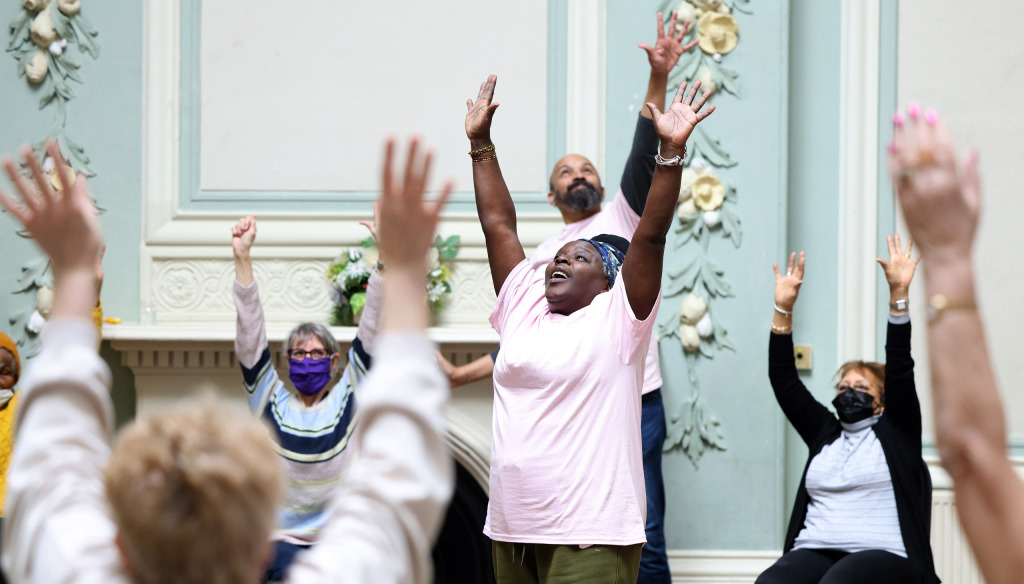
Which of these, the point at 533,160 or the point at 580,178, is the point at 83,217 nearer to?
the point at 580,178

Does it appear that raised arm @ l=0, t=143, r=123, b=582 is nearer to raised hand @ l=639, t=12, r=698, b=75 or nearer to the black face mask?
raised hand @ l=639, t=12, r=698, b=75

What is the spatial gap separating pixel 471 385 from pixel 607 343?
1.80 m

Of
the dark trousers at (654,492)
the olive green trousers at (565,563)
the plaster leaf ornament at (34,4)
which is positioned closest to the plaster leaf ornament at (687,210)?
the dark trousers at (654,492)

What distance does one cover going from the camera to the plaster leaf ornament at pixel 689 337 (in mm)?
3715

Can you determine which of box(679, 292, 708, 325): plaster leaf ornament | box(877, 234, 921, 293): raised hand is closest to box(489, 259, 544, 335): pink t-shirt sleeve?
box(877, 234, 921, 293): raised hand

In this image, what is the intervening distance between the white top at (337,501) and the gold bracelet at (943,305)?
1.50 feet

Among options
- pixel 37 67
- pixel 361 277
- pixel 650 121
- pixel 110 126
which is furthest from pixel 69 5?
pixel 650 121

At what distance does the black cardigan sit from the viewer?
2.82 meters

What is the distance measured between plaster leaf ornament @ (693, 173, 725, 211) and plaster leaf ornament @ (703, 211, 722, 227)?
16 mm

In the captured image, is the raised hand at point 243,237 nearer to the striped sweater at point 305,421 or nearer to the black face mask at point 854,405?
the striped sweater at point 305,421

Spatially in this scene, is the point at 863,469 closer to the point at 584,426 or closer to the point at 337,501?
the point at 584,426

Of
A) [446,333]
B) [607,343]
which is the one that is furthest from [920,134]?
[446,333]

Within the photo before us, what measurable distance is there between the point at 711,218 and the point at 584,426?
77.4 inches

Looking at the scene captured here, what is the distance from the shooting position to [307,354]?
309cm
